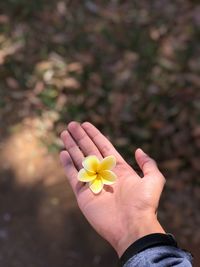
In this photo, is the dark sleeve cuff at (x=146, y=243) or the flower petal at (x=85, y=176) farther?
the flower petal at (x=85, y=176)

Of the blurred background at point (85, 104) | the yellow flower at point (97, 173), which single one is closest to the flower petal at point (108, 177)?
the yellow flower at point (97, 173)

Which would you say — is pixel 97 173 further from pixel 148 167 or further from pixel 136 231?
pixel 136 231

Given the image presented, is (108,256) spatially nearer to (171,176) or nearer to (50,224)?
(50,224)

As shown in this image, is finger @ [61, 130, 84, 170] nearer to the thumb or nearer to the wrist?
the thumb

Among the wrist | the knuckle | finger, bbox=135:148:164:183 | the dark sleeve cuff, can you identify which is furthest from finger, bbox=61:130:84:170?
the dark sleeve cuff

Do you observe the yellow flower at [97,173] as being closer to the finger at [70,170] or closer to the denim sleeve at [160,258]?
the finger at [70,170]

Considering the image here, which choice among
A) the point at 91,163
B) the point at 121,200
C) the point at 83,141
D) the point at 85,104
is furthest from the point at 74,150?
the point at 85,104
